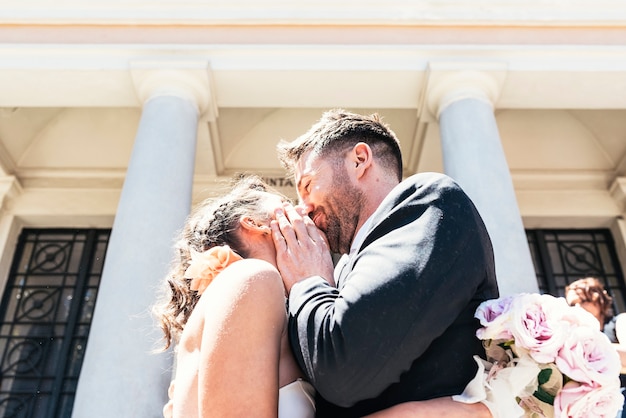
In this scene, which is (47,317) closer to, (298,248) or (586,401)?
(298,248)

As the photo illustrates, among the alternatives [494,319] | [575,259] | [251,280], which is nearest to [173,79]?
[251,280]

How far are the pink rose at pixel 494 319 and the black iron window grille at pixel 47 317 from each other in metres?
8.51

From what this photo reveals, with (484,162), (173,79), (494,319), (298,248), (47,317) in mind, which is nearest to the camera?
(494,319)

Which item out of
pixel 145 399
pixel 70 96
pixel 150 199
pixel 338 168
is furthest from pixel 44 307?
pixel 338 168

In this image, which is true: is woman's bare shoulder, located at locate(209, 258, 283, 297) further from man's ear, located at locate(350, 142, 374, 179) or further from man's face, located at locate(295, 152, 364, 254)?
man's ear, located at locate(350, 142, 374, 179)

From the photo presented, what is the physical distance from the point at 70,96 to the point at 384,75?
399 centimetres

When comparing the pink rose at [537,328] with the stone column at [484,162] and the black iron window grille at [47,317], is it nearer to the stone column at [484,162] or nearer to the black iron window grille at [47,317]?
the stone column at [484,162]

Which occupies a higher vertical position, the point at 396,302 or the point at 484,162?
the point at 484,162

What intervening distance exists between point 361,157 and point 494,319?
91 centimetres

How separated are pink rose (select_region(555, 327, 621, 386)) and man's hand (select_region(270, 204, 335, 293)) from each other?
0.68 meters

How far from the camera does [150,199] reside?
20.0ft

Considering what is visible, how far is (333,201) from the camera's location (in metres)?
2.25
